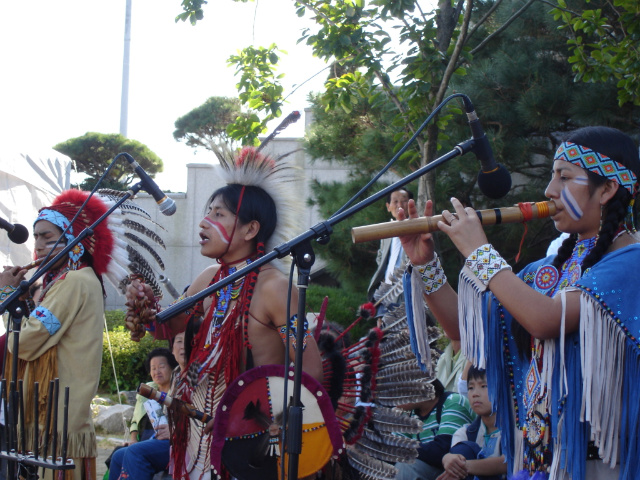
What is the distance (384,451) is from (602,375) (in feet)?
3.98

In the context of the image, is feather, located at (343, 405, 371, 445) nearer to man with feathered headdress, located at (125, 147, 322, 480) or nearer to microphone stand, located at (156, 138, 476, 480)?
man with feathered headdress, located at (125, 147, 322, 480)

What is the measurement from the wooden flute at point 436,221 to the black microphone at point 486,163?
184mm

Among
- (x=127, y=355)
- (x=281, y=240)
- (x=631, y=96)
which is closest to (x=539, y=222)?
(x=631, y=96)

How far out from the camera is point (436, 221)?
2180mm

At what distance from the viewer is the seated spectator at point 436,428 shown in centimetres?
382

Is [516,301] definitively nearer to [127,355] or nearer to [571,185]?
[571,185]

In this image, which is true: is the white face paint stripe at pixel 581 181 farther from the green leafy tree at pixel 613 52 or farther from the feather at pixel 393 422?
the green leafy tree at pixel 613 52

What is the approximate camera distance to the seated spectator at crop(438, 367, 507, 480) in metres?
3.49

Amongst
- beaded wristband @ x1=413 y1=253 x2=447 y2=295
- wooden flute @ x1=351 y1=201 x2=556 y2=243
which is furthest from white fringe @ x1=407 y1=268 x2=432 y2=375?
wooden flute @ x1=351 y1=201 x2=556 y2=243

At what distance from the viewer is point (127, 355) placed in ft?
29.7

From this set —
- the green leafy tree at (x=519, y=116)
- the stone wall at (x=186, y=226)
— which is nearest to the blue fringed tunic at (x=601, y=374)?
the green leafy tree at (x=519, y=116)

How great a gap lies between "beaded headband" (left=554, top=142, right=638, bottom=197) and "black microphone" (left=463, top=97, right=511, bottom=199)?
244 mm

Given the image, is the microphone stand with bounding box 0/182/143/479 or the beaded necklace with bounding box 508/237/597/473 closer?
the beaded necklace with bounding box 508/237/597/473

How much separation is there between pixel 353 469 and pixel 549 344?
Result: 3.77ft
